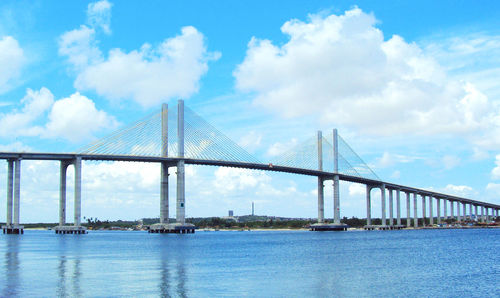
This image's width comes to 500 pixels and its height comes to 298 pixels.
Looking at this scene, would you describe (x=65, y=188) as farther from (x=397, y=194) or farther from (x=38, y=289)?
(x=397, y=194)

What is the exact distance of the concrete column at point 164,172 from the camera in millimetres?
97562

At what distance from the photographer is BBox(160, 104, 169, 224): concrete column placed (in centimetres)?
9756

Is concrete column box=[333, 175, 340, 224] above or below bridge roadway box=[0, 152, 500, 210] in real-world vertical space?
below

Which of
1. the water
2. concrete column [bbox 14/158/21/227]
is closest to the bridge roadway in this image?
concrete column [bbox 14/158/21/227]

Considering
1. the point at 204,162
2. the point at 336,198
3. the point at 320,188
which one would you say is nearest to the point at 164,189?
the point at 204,162

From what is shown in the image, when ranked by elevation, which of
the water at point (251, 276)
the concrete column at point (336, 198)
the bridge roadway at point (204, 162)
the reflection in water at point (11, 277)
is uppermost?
Answer: the bridge roadway at point (204, 162)

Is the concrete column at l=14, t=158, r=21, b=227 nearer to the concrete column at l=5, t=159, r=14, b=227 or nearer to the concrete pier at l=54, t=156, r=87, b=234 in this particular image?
the concrete column at l=5, t=159, r=14, b=227

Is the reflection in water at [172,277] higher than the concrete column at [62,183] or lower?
lower

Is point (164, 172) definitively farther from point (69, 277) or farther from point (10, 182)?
point (69, 277)

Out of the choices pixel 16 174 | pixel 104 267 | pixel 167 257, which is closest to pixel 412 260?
pixel 167 257

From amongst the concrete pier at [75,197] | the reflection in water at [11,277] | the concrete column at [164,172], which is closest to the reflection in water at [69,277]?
the reflection in water at [11,277]

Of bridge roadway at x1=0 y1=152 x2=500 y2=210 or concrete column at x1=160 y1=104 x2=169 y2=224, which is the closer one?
bridge roadway at x1=0 y1=152 x2=500 y2=210

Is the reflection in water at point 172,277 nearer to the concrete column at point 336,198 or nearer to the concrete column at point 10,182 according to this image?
the concrete column at point 10,182

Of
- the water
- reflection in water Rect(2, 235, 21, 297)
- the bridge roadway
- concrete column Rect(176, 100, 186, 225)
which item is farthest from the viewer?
concrete column Rect(176, 100, 186, 225)
